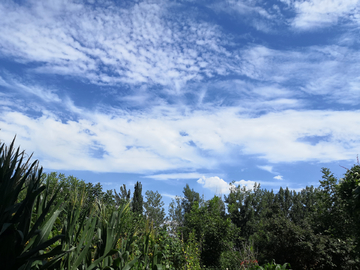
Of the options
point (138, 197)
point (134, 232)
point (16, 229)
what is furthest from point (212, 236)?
point (16, 229)

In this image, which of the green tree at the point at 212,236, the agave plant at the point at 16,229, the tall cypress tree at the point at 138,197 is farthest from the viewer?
the tall cypress tree at the point at 138,197

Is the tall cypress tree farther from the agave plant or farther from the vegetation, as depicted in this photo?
the agave plant

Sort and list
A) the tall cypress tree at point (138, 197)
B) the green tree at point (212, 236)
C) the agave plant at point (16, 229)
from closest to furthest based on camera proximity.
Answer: the agave plant at point (16, 229) < the green tree at point (212, 236) < the tall cypress tree at point (138, 197)

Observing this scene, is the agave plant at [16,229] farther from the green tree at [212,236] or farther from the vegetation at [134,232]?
the green tree at [212,236]

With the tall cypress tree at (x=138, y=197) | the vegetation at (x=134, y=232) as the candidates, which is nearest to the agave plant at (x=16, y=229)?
the vegetation at (x=134, y=232)

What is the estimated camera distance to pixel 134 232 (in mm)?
4609

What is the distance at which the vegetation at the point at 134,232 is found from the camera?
140 centimetres

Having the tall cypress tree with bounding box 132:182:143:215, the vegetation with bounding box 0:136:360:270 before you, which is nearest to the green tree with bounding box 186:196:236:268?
the vegetation with bounding box 0:136:360:270

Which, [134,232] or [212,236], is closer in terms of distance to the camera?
[134,232]

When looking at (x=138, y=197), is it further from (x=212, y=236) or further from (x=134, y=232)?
(x=134, y=232)

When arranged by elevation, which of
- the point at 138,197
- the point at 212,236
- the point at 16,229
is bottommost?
the point at 212,236

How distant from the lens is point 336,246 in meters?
9.11

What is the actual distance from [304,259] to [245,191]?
45.4 ft

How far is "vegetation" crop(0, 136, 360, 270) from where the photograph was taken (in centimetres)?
140
